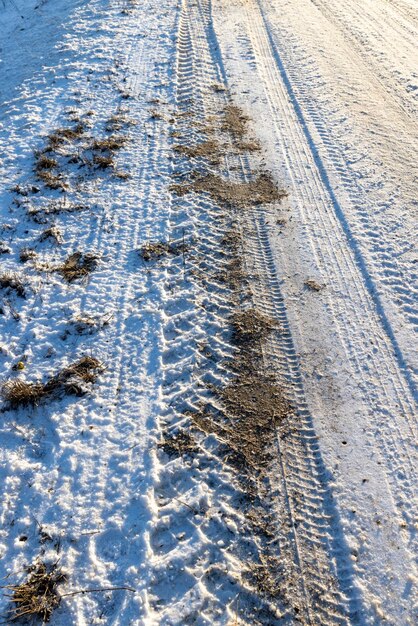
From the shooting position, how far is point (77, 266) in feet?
19.4

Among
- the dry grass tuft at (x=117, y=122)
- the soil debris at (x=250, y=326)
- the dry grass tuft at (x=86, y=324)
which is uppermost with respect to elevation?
the dry grass tuft at (x=117, y=122)

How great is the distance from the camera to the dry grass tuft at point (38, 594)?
3326 mm

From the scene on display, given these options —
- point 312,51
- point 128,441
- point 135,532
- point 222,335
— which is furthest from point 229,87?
point 135,532

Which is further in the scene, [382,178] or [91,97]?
[91,97]

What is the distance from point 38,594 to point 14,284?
3.42m

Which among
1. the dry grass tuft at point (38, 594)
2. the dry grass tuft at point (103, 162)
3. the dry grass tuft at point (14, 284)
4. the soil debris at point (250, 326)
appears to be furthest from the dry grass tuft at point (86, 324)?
the dry grass tuft at point (103, 162)

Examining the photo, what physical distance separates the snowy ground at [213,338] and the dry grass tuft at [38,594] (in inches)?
2.7

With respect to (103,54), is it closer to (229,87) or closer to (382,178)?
(229,87)

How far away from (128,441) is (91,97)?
23.8 feet

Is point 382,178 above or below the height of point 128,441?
above

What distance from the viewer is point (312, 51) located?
1047cm

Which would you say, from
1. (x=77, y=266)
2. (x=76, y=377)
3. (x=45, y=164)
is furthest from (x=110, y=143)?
(x=76, y=377)

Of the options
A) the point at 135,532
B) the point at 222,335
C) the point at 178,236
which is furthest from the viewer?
the point at 178,236

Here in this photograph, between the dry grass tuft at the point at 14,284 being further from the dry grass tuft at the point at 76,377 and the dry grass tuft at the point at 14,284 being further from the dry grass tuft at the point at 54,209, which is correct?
the dry grass tuft at the point at 76,377
